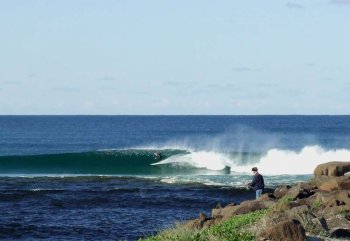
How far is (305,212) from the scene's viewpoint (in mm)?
17875

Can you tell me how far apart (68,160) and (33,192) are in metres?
20.9

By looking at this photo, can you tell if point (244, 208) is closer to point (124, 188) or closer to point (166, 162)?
point (124, 188)

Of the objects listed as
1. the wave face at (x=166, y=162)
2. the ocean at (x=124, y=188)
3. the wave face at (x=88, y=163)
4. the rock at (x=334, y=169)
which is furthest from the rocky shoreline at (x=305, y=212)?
the wave face at (x=88, y=163)

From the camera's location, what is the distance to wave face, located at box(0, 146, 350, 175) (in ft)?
173

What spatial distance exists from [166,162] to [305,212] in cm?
3746

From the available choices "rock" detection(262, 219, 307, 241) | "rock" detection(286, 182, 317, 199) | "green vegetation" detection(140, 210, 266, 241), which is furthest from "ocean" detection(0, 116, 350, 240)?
"rock" detection(262, 219, 307, 241)

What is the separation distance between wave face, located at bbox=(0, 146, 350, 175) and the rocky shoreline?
25.0m

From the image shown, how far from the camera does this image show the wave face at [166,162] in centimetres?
5278

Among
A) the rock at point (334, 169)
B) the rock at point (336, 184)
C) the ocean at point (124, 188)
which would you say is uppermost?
the rock at point (334, 169)

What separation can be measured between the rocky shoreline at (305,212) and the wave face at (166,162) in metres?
25.0

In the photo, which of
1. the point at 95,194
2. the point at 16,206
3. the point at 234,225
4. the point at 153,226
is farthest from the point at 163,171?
the point at 234,225

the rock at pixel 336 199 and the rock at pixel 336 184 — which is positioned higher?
the rock at pixel 336 184

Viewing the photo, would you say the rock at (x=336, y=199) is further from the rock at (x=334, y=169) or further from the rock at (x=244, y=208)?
the rock at (x=334, y=169)

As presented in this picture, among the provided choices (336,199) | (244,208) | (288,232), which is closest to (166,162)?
(244,208)
